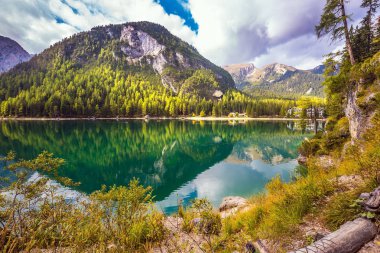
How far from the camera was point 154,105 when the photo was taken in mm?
131875

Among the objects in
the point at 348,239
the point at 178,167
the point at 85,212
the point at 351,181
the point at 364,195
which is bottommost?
the point at 178,167

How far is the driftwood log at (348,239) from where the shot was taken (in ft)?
11.2

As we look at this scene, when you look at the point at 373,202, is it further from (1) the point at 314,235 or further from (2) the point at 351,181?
(2) the point at 351,181

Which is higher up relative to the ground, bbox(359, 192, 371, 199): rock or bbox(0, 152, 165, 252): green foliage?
bbox(359, 192, 371, 199): rock

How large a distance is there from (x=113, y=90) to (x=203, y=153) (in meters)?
135

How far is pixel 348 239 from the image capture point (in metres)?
3.55

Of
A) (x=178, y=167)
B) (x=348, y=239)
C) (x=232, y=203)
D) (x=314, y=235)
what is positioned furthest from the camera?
(x=178, y=167)

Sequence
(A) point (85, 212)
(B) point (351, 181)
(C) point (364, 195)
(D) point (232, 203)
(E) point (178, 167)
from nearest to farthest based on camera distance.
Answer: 1. (C) point (364, 195)
2. (B) point (351, 181)
3. (A) point (85, 212)
4. (D) point (232, 203)
5. (E) point (178, 167)

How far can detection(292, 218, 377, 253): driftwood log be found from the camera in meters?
3.41

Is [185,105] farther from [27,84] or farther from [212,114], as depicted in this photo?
[27,84]

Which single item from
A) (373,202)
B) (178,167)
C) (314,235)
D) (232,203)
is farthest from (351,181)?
(178,167)

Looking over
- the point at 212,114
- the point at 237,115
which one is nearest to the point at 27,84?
the point at 212,114

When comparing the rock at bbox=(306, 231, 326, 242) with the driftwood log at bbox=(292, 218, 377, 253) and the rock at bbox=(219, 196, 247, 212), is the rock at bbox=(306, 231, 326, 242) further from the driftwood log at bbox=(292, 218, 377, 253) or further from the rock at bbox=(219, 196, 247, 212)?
the rock at bbox=(219, 196, 247, 212)

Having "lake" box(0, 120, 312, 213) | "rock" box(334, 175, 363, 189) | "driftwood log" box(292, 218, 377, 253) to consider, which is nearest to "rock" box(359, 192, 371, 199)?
"driftwood log" box(292, 218, 377, 253)
